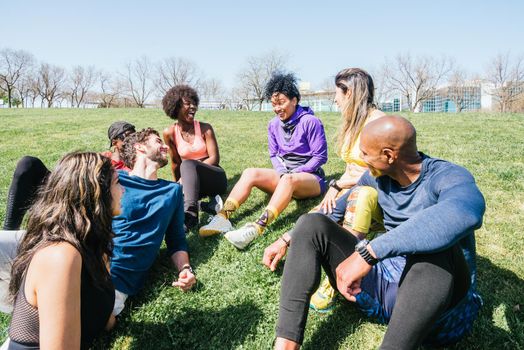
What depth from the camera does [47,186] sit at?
2.23 meters

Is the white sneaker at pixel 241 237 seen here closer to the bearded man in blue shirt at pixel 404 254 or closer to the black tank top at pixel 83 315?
the bearded man in blue shirt at pixel 404 254

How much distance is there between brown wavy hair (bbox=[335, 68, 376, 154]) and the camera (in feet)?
13.7

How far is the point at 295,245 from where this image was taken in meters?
2.58

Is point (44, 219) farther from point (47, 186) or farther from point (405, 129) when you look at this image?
point (405, 129)

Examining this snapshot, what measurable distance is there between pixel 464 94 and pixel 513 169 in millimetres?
71961

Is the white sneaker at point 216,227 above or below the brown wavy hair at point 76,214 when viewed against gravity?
below

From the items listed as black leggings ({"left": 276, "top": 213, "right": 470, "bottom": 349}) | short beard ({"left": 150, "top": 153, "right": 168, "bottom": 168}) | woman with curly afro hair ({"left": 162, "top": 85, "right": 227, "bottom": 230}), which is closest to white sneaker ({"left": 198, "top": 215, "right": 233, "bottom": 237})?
woman with curly afro hair ({"left": 162, "top": 85, "right": 227, "bottom": 230})

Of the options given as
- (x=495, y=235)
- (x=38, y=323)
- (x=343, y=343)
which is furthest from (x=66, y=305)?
(x=495, y=235)

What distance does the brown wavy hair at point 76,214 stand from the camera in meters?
2.10

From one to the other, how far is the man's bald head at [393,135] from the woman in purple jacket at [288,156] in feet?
6.82

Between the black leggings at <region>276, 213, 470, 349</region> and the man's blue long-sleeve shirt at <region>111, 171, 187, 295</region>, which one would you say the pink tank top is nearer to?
the man's blue long-sleeve shirt at <region>111, 171, 187, 295</region>

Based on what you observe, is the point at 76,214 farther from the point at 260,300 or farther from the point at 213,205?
the point at 213,205

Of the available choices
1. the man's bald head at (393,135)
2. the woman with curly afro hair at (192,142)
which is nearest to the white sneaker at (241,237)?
the woman with curly afro hair at (192,142)

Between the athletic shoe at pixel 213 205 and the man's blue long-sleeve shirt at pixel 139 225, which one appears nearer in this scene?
the man's blue long-sleeve shirt at pixel 139 225
